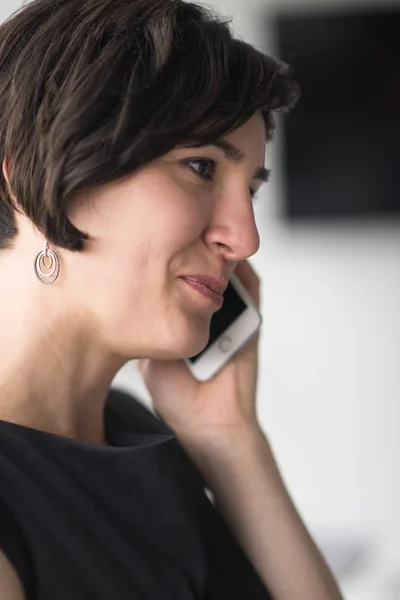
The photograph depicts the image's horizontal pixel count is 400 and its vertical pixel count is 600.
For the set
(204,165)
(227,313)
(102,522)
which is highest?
(204,165)

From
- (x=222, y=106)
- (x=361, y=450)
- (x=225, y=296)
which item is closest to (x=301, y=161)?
(x=361, y=450)

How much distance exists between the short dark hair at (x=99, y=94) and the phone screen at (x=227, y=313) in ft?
1.12

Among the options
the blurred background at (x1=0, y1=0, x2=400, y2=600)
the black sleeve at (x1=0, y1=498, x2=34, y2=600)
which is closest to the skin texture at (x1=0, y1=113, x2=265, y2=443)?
the black sleeve at (x1=0, y1=498, x2=34, y2=600)

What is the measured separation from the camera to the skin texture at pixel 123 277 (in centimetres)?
83

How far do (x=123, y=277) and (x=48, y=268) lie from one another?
0.26 feet

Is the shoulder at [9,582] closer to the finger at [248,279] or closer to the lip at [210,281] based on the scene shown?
the lip at [210,281]

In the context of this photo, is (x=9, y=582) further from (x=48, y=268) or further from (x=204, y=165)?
(x=204, y=165)

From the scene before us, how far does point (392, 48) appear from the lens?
2502 millimetres

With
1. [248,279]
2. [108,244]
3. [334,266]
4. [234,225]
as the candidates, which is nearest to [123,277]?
[108,244]

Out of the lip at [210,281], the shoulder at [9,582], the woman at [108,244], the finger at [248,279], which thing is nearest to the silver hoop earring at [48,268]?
the woman at [108,244]

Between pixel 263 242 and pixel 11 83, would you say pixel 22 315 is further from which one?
pixel 263 242

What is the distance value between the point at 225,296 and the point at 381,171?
152 centimetres

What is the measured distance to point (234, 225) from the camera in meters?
0.89

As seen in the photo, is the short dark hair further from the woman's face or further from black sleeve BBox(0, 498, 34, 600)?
black sleeve BBox(0, 498, 34, 600)
